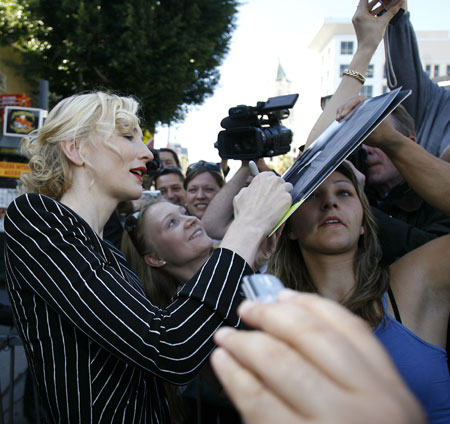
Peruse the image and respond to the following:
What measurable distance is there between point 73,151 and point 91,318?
64 centimetres

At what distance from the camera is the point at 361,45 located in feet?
6.27

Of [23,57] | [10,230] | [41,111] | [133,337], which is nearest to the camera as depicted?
[133,337]

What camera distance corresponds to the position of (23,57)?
38.3 ft

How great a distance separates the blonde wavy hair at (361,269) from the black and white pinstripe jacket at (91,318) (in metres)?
0.63

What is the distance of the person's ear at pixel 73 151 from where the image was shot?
154 centimetres

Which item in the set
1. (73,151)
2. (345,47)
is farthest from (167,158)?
(345,47)

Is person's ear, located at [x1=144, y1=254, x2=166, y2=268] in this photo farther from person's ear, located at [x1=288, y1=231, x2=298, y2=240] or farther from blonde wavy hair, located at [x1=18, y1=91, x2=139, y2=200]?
blonde wavy hair, located at [x1=18, y1=91, x2=139, y2=200]

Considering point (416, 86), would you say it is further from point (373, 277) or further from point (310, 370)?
point (310, 370)

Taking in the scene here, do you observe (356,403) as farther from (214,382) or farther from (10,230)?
(214,382)

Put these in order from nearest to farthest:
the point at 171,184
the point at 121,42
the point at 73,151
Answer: the point at 73,151 < the point at 171,184 < the point at 121,42

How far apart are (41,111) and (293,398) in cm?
616

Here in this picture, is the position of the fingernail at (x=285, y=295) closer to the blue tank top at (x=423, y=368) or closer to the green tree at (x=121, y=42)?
the blue tank top at (x=423, y=368)

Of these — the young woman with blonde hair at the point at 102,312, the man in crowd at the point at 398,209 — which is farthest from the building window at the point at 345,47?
the young woman with blonde hair at the point at 102,312

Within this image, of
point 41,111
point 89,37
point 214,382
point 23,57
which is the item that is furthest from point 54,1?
point 214,382
